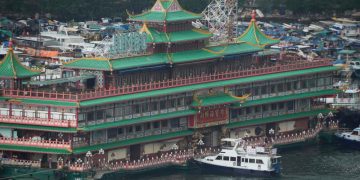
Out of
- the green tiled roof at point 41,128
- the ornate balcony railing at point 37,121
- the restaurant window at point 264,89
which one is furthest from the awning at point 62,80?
the restaurant window at point 264,89

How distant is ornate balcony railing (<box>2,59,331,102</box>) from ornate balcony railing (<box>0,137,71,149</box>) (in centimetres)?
315

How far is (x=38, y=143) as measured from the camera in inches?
5037

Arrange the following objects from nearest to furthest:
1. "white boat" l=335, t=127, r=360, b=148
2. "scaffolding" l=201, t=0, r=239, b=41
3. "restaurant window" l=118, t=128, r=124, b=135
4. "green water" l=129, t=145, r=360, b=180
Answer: "green water" l=129, t=145, r=360, b=180, "restaurant window" l=118, t=128, r=124, b=135, "white boat" l=335, t=127, r=360, b=148, "scaffolding" l=201, t=0, r=239, b=41

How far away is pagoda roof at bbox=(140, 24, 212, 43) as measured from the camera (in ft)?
450

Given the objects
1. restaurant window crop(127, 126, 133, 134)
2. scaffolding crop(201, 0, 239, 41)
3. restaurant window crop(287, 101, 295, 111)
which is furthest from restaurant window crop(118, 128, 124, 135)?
scaffolding crop(201, 0, 239, 41)

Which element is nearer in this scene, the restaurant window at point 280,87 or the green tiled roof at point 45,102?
the green tiled roof at point 45,102

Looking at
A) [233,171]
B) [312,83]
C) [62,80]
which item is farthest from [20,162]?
[312,83]

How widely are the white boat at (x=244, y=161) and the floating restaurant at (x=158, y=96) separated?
411 cm

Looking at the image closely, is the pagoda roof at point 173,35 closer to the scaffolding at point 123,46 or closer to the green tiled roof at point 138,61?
the scaffolding at point 123,46

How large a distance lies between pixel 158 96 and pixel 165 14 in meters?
7.81

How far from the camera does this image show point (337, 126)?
486 ft

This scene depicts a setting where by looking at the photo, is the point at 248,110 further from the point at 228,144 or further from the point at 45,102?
the point at 45,102

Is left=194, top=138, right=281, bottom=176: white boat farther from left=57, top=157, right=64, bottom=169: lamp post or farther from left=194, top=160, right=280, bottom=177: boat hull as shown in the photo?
left=57, top=157, right=64, bottom=169: lamp post

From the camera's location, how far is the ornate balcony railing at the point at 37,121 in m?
128
